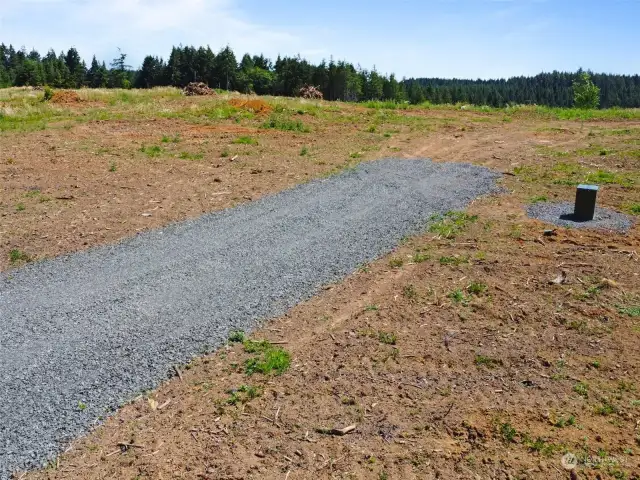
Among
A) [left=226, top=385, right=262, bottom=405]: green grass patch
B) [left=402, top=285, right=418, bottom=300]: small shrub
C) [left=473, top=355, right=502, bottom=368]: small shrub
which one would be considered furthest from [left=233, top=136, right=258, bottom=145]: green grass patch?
[left=473, top=355, right=502, bottom=368]: small shrub

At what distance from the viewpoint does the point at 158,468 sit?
3938 mm

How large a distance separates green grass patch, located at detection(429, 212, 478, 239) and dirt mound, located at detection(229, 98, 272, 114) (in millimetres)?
13694

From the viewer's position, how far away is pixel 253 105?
22375 mm

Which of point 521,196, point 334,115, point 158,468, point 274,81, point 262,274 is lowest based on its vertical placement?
point 158,468

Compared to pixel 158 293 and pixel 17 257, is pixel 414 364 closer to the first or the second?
pixel 158 293

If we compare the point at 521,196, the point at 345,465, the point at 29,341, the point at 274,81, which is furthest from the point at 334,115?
the point at 274,81

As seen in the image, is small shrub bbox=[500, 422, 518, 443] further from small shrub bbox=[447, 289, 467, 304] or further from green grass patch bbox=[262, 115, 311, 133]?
green grass patch bbox=[262, 115, 311, 133]

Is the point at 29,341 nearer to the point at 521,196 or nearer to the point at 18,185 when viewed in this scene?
the point at 18,185

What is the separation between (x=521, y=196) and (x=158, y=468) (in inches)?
371

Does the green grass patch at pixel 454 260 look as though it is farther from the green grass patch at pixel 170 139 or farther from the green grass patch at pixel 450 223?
the green grass patch at pixel 170 139

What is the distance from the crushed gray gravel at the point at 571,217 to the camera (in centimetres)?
899

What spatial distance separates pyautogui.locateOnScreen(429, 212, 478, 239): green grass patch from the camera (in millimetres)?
8820

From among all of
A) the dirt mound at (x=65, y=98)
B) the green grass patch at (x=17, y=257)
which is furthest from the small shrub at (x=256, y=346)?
the dirt mound at (x=65, y=98)

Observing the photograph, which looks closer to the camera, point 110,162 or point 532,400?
point 532,400
